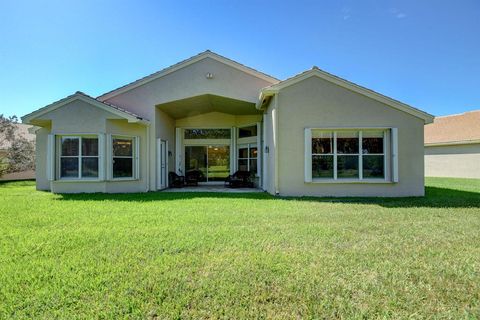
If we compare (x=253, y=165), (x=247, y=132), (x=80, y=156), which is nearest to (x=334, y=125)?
(x=253, y=165)

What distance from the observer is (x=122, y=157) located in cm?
1304

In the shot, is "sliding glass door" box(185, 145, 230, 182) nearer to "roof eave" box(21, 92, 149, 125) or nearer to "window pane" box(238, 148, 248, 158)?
"window pane" box(238, 148, 248, 158)

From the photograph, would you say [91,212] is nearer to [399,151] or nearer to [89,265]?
[89,265]

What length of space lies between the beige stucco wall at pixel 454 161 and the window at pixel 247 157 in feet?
59.4

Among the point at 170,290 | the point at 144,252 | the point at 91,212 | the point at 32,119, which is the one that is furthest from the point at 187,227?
the point at 32,119

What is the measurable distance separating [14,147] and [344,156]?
27127 millimetres

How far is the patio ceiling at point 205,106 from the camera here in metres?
14.1

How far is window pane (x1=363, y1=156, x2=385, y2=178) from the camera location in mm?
11695

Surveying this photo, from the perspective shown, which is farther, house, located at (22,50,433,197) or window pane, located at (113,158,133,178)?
window pane, located at (113,158,133,178)

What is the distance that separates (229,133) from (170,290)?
48.9ft

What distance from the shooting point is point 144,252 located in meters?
4.58

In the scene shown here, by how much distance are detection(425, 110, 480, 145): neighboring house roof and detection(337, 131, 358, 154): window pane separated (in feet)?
52.8

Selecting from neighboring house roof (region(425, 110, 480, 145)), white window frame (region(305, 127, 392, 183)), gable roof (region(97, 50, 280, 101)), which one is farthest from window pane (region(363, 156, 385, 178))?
neighboring house roof (region(425, 110, 480, 145))

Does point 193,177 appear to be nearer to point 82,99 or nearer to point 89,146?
point 89,146
